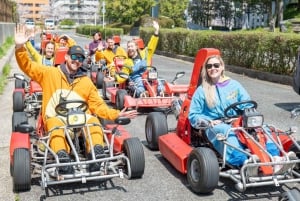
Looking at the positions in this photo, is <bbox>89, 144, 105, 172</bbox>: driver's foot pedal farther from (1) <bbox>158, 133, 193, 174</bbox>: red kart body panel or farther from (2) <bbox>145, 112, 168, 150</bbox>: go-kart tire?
(2) <bbox>145, 112, 168, 150</bbox>: go-kart tire

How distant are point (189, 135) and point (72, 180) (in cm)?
163

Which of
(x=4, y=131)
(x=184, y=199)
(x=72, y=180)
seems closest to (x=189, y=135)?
(x=184, y=199)

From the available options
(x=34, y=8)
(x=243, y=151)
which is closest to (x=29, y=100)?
(x=243, y=151)

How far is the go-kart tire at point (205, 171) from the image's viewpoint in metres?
4.67

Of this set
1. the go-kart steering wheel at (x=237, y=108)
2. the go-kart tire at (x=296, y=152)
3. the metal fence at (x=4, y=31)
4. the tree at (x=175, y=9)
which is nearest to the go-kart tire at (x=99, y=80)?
the go-kart steering wheel at (x=237, y=108)

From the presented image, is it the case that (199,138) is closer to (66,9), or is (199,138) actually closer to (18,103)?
(18,103)

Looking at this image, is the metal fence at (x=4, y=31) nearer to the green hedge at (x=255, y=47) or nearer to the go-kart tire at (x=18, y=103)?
the green hedge at (x=255, y=47)

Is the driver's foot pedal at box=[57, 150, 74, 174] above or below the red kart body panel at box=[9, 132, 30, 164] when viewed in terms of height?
below

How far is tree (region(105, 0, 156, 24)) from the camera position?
203 feet

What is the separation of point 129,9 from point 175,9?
9.02 m

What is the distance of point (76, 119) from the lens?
504 cm

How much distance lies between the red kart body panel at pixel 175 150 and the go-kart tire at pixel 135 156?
0.40 meters

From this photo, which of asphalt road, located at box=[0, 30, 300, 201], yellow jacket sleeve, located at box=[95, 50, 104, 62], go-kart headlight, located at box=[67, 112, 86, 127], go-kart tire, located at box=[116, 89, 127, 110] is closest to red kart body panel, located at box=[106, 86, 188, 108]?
go-kart tire, located at box=[116, 89, 127, 110]

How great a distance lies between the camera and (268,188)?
500cm
